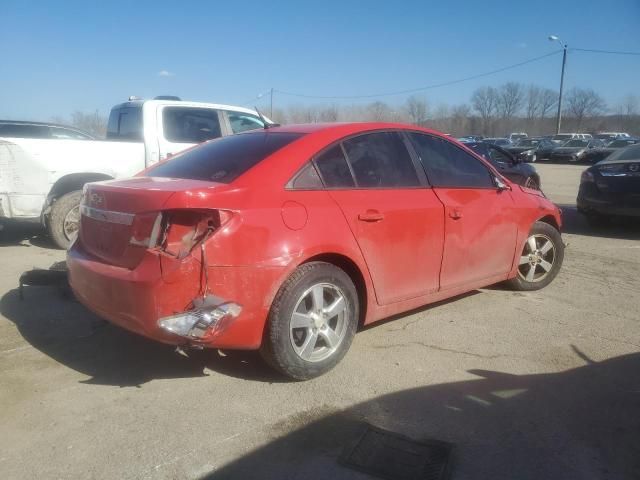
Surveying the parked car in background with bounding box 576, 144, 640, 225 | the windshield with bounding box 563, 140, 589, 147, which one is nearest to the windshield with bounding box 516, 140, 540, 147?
the windshield with bounding box 563, 140, 589, 147

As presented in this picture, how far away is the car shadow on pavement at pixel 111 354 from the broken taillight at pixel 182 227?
3.21 feet

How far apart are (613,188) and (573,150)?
92.8 feet

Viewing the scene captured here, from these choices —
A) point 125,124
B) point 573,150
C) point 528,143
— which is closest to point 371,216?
point 125,124

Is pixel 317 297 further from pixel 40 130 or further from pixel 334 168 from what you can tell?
pixel 40 130

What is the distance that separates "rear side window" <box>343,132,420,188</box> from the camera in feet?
12.0

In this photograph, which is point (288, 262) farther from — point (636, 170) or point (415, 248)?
point (636, 170)

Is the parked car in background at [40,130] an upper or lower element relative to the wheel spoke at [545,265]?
upper

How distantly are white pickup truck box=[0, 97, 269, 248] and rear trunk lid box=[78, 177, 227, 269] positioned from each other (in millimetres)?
2155

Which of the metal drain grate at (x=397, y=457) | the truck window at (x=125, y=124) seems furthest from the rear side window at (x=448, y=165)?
the truck window at (x=125, y=124)

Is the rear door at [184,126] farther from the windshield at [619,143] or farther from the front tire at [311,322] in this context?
the windshield at [619,143]

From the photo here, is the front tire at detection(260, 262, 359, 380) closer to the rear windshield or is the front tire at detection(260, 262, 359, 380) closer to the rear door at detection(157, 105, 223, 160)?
the rear windshield

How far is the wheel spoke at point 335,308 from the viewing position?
334 cm

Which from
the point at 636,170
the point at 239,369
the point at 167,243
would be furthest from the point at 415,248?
the point at 636,170

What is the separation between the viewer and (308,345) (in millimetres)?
3264
